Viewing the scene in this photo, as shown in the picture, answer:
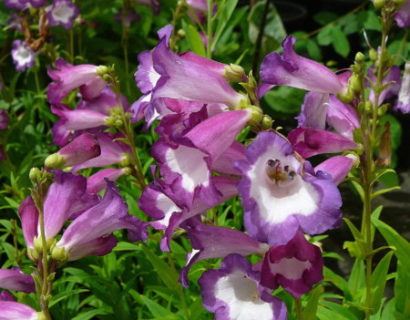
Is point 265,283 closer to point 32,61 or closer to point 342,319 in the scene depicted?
point 342,319

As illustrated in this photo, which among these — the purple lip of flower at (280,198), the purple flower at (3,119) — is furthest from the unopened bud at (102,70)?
the purple flower at (3,119)

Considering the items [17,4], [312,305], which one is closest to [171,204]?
[312,305]

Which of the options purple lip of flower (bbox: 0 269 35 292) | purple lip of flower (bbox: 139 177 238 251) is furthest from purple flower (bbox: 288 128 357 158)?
purple lip of flower (bbox: 0 269 35 292)

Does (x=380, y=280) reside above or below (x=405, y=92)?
below

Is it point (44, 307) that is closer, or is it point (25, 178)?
point (44, 307)

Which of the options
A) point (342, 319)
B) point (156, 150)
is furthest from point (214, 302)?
point (342, 319)

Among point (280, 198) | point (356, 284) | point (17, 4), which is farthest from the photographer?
point (17, 4)

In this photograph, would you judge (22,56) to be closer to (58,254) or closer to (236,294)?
(58,254)

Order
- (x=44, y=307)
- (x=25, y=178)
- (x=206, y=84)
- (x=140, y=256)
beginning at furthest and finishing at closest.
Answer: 1. (x=25, y=178)
2. (x=140, y=256)
3. (x=44, y=307)
4. (x=206, y=84)
